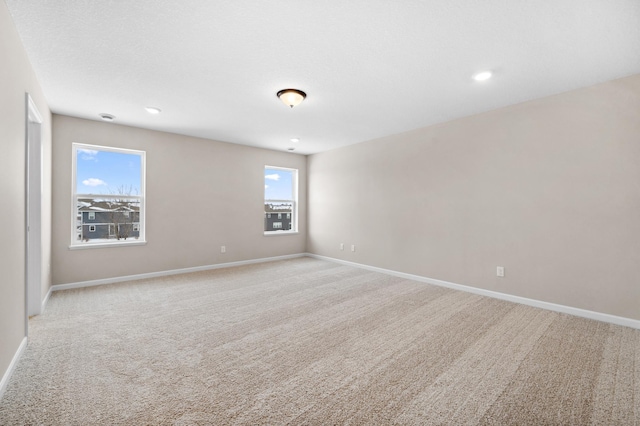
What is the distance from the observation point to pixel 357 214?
Answer: 5.68 meters

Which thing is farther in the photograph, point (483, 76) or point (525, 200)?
point (525, 200)

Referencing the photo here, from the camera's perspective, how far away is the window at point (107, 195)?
422 cm

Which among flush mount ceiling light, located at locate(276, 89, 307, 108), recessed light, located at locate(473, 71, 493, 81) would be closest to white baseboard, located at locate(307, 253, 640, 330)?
recessed light, located at locate(473, 71, 493, 81)

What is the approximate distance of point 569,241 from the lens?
3193mm

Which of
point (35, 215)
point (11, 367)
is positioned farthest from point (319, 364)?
point (35, 215)

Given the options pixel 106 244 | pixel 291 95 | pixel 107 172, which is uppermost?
pixel 291 95

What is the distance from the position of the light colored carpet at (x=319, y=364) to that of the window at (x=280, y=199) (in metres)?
2.89

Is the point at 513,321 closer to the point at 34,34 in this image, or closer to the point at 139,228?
the point at 34,34

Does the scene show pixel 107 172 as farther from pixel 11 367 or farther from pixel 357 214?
pixel 357 214

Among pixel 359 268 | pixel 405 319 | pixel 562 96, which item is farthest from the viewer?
pixel 359 268

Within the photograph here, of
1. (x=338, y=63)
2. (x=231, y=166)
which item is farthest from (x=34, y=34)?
(x=231, y=166)

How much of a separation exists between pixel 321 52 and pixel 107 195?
4.00 meters

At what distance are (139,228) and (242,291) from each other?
87.4 inches

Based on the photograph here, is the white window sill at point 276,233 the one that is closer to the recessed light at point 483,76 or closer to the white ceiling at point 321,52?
the white ceiling at point 321,52
